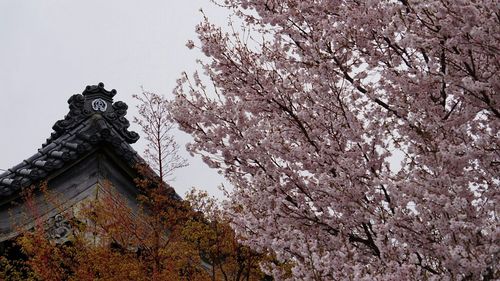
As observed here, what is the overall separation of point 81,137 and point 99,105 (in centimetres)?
91

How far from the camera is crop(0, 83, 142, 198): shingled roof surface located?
8719mm

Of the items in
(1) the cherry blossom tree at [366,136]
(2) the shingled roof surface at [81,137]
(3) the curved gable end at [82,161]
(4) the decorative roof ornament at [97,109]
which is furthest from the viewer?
(4) the decorative roof ornament at [97,109]

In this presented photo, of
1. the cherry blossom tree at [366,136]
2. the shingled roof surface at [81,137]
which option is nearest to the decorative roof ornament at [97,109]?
the shingled roof surface at [81,137]

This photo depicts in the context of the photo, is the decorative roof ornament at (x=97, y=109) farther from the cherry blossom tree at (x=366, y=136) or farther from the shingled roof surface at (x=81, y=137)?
the cherry blossom tree at (x=366, y=136)

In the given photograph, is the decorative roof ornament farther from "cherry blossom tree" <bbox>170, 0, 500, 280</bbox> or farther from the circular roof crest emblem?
"cherry blossom tree" <bbox>170, 0, 500, 280</bbox>

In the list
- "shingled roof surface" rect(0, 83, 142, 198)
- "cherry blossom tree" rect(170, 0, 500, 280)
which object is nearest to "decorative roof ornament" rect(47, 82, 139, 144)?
"shingled roof surface" rect(0, 83, 142, 198)

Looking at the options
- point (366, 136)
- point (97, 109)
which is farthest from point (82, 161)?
point (366, 136)

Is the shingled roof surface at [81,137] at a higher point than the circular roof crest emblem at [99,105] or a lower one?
lower

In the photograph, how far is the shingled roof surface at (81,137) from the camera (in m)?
8.72

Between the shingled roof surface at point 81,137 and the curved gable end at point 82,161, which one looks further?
the shingled roof surface at point 81,137

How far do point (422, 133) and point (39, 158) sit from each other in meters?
6.50

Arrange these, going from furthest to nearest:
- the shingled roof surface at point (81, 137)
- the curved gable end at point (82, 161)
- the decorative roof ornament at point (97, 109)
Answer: the decorative roof ornament at point (97, 109) < the shingled roof surface at point (81, 137) < the curved gable end at point (82, 161)

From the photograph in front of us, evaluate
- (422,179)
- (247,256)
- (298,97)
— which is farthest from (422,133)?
(247,256)

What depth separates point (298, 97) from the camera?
5617 mm
